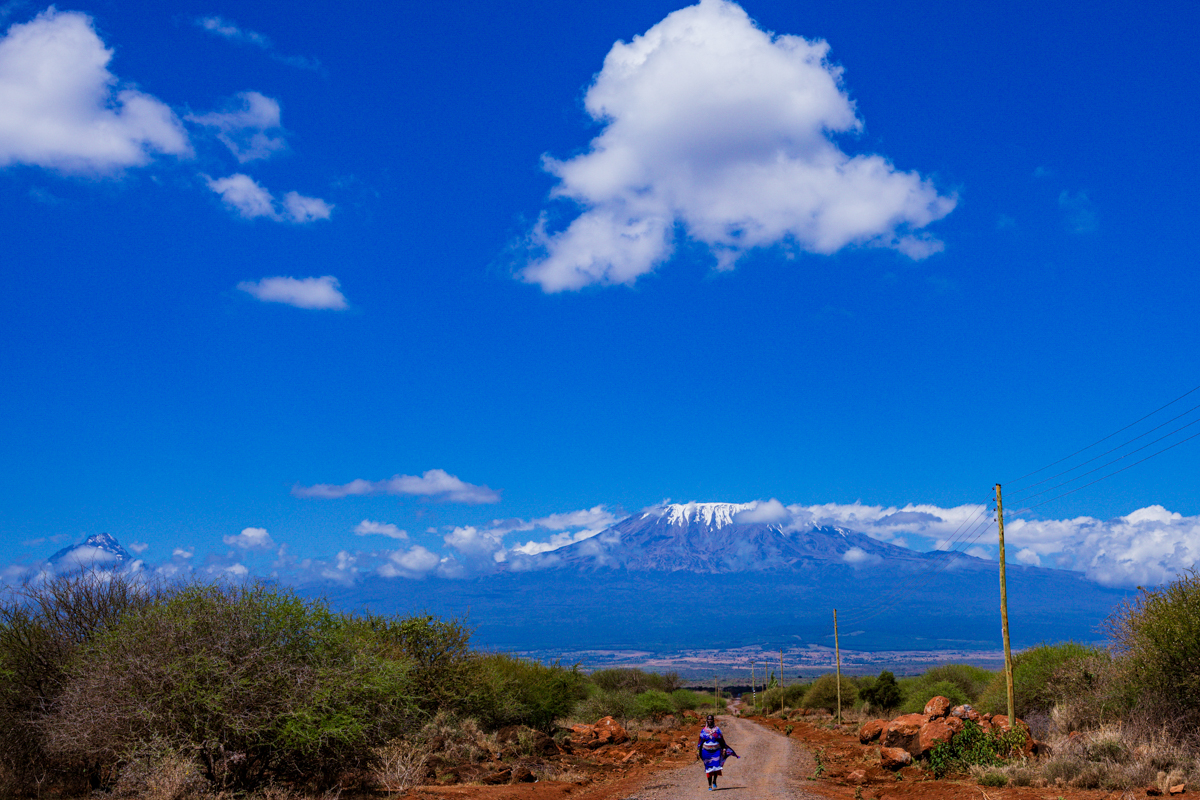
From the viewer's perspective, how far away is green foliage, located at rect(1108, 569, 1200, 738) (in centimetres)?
1892

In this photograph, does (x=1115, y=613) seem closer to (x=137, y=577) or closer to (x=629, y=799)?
(x=629, y=799)

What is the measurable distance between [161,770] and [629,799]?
989cm

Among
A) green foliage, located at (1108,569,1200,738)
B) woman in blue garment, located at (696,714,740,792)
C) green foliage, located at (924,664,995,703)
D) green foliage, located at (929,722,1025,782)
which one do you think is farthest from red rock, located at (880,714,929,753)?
green foliage, located at (924,664,995,703)

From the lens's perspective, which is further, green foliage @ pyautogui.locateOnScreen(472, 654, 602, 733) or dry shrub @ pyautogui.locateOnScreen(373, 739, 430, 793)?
green foliage @ pyautogui.locateOnScreen(472, 654, 602, 733)

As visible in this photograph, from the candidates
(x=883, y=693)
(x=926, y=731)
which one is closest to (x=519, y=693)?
(x=926, y=731)

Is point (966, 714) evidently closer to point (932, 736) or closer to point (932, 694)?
point (932, 736)

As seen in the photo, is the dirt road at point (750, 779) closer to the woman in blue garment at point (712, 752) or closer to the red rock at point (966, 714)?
the woman in blue garment at point (712, 752)

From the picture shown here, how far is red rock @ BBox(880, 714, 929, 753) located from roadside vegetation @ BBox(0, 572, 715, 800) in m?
13.7

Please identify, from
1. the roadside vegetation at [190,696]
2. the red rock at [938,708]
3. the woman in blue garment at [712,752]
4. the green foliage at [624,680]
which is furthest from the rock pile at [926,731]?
the green foliage at [624,680]

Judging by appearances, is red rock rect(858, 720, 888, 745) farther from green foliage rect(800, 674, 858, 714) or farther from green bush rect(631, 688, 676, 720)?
green foliage rect(800, 674, 858, 714)

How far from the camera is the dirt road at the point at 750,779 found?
1838 cm

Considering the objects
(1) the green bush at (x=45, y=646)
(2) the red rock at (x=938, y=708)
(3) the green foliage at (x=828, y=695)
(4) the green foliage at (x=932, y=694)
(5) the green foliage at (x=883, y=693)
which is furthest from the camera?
(3) the green foliage at (x=828, y=695)

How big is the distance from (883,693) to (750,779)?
40.3 meters

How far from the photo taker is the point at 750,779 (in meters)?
22.2
